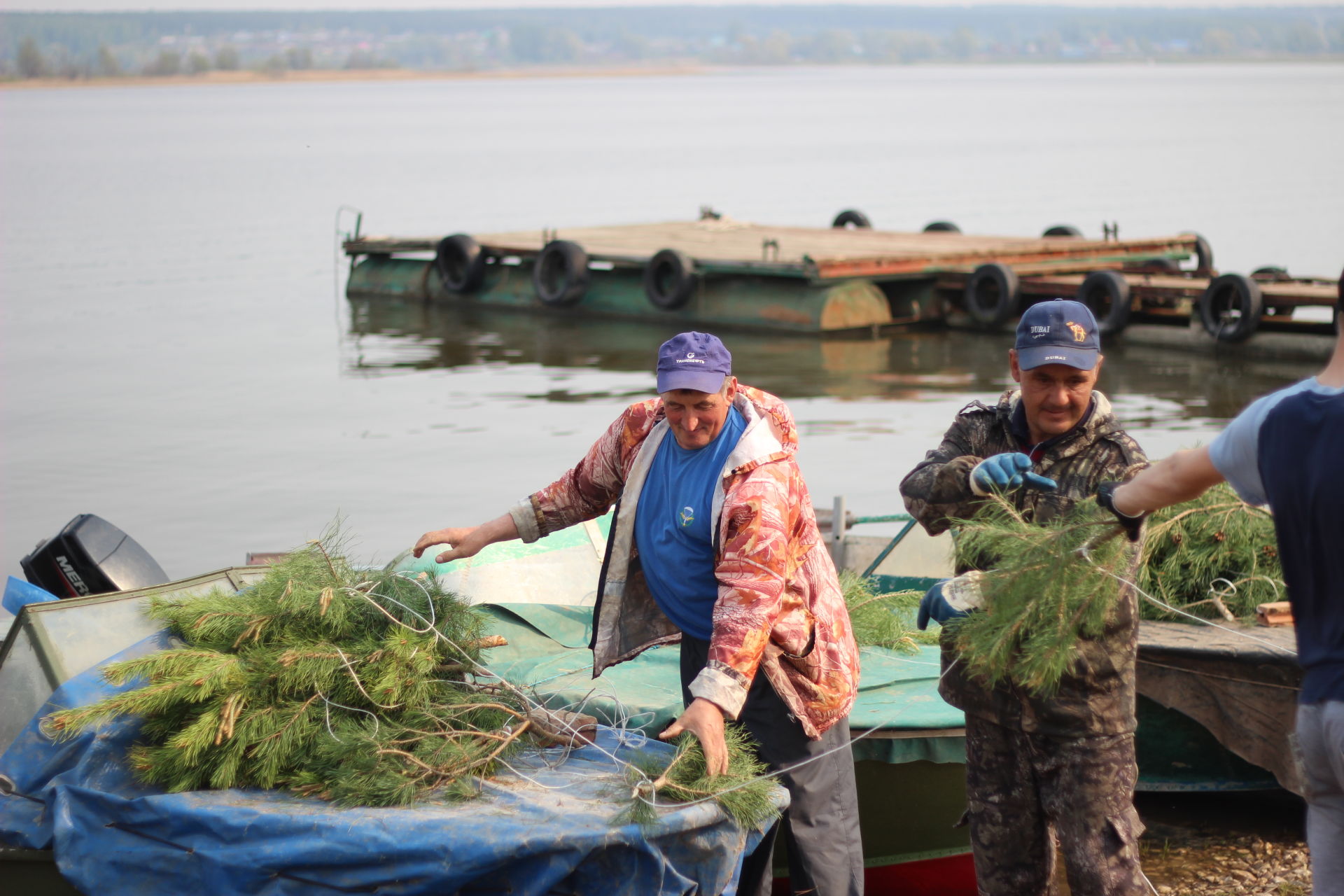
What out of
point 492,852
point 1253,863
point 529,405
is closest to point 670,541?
point 492,852

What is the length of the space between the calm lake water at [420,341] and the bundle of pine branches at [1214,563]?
3.33m

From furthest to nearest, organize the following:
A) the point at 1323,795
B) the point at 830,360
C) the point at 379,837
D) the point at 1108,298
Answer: the point at 830,360, the point at 1108,298, the point at 379,837, the point at 1323,795

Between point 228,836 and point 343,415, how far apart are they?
14.1 meters

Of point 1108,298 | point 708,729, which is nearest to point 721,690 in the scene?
point 708,729

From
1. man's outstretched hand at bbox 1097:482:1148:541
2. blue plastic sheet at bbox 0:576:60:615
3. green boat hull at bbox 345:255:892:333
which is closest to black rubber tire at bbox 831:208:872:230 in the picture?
green boat hull at bbox 345:255:892:333

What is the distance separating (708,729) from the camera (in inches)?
145

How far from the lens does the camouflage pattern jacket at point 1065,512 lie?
3.80 metres

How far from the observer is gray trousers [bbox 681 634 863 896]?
3971 mm

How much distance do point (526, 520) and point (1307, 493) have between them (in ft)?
7.89

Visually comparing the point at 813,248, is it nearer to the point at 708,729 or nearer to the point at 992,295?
the point at 992,295

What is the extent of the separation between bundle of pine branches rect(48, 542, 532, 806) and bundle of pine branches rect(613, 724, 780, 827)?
Answer: 0.51m

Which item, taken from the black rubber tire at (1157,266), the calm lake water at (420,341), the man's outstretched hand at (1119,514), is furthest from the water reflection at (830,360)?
the man's outstretched hand at (1119,514)

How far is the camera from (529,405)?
17688mm

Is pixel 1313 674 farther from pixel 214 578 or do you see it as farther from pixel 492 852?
pixel 214 578
